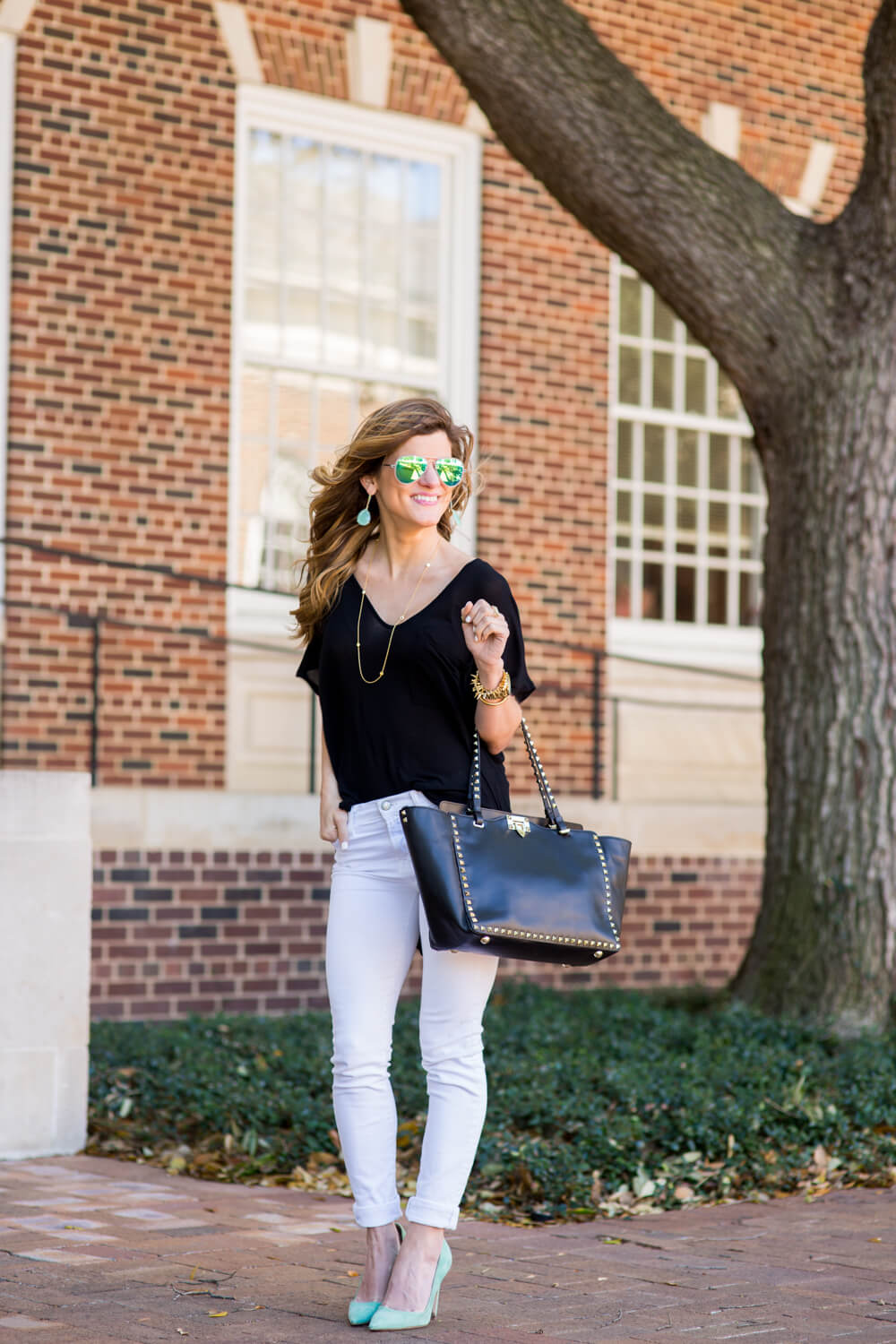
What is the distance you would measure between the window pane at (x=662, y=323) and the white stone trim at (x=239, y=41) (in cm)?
307

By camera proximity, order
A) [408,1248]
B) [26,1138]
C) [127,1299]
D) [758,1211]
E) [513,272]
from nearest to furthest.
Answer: [408,1248]
[127,1299]
[758,1211]
[26,1138]
[513,272]

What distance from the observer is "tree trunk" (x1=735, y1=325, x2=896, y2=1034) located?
20.9 ft

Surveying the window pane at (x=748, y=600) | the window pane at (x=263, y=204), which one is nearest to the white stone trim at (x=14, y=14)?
the window pane at (x=263, y=204)

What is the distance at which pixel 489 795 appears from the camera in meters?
3.42

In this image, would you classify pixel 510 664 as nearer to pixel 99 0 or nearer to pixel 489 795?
pixel 489 795

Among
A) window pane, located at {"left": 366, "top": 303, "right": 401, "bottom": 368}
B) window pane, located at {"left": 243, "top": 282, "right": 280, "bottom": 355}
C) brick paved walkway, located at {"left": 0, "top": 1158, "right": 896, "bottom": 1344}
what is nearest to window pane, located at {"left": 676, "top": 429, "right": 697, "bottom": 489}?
window pane, located at {"left": 366, "top": 303, "right": 401, "bottom": 368}

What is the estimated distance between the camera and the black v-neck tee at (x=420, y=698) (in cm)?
337

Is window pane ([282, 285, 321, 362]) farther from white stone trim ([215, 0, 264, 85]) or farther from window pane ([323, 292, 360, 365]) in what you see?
white stone trim ([215, 0, 264, 85])

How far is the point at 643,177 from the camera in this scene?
21.2ft

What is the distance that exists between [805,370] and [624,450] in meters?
4.20

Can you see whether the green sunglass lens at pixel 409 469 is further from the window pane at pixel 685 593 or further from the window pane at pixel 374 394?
the window pane at pixel 685 593

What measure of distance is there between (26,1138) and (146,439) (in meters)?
4.53

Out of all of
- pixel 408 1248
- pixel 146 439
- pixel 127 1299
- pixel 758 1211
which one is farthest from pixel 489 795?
pixel 146 439

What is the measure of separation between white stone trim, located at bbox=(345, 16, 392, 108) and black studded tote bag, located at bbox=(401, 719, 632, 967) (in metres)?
7.13
